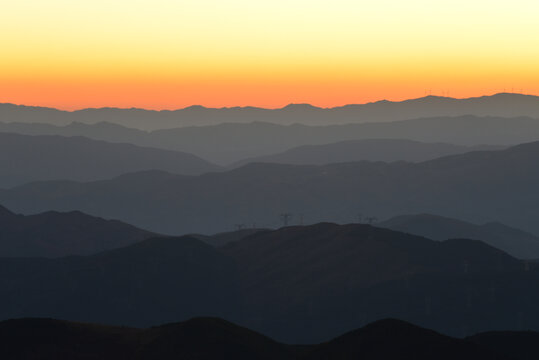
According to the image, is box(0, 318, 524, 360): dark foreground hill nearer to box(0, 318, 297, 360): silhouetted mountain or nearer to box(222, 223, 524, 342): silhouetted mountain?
box(0, 318, 297, 360): silhouetted mountain

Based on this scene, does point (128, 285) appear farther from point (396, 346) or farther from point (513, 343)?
point (396, 346)

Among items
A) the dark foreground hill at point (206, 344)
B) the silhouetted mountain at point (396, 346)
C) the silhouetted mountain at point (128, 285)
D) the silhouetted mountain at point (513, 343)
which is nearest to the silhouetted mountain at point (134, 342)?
the dark foreground hill at point (206, 344)

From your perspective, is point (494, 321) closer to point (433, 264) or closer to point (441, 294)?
point (441, 294)

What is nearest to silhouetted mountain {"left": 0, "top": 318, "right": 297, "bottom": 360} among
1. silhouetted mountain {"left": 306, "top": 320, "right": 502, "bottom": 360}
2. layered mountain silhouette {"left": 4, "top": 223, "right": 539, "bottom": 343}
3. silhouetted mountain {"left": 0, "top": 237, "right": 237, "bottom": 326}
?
silhouetted mountain {"left": 306, "top": 320, "right": 502, "bottom": 360}

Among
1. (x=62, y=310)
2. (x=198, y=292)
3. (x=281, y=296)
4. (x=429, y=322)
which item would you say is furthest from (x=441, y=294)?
(x=62, y=310)

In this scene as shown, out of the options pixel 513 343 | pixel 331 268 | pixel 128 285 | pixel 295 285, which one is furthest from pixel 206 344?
pixel 331 268

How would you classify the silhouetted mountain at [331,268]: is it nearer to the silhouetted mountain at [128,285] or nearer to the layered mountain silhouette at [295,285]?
the layered mountain silhouette at [295,285]

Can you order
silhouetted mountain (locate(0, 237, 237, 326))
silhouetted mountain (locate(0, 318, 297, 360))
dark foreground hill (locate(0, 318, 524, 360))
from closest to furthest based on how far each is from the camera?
1. dark foreground hill (locate(0, 318, 524, 360))
2. silhouetted mountain (locate(0, 318, 297, 360))
3. silhouetted mountain (locate(0, 237, 237, 326))
